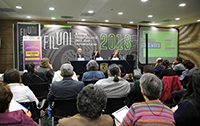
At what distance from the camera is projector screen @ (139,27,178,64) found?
996 centimetres

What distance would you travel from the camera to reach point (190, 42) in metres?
9.77

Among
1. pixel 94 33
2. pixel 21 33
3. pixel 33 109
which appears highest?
pixel 94 33

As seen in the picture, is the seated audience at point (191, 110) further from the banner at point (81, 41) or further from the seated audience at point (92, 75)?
the banner at point (81, 41)

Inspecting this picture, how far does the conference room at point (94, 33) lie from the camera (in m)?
5.90

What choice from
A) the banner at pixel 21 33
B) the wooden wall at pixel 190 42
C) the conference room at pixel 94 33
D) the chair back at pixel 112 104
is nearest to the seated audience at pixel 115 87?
the chair back at pixel 112 104

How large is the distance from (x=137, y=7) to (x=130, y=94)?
4.81 m

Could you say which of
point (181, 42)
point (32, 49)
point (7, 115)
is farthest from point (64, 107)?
point (181, 42)

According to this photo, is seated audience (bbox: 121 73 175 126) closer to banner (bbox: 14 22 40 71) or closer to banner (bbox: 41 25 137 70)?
banner (bbox: 41 25 137 70)

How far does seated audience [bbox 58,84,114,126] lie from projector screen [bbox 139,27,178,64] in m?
9.25

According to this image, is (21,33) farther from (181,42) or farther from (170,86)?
(181,42)

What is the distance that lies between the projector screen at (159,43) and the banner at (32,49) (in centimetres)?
632

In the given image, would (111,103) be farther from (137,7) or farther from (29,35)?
(29,35)

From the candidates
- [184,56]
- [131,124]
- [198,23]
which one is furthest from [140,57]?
[131,124]

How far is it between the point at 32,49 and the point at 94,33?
3585mm
